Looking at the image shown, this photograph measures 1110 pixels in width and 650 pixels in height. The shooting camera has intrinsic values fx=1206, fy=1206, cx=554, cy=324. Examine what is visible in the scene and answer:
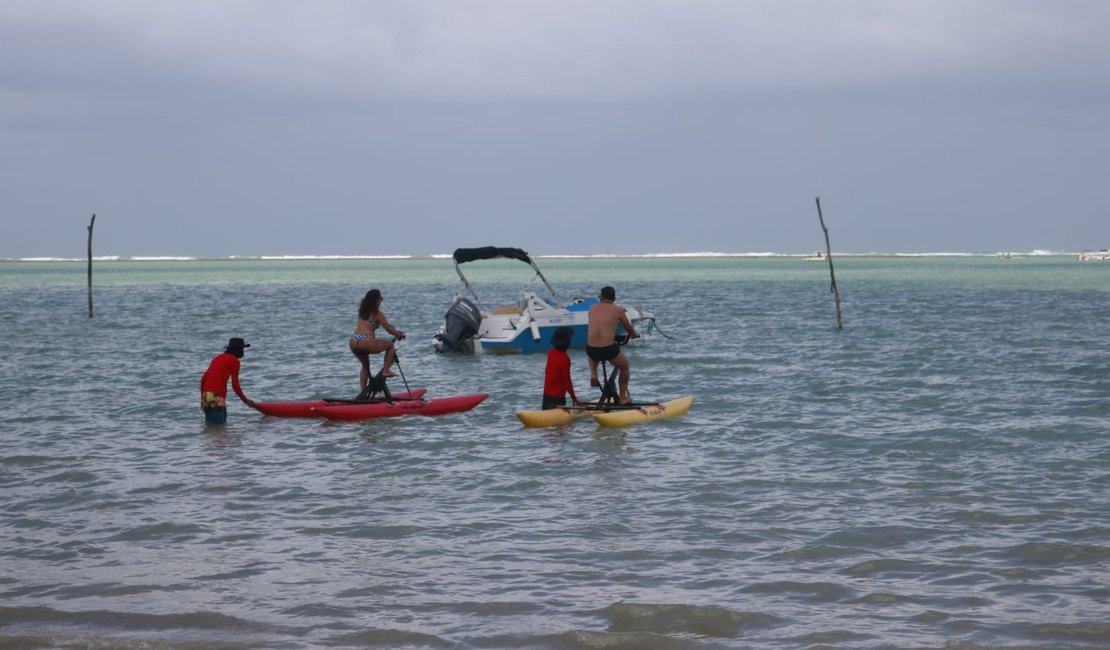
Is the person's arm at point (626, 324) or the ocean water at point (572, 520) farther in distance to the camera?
the person's arm at point (626, 324)

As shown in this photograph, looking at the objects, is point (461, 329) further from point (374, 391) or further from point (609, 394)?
point (609, 394)

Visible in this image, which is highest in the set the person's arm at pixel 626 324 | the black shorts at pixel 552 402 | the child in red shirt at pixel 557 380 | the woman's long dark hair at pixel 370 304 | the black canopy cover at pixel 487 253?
the black canopy cover at pixel 487 253

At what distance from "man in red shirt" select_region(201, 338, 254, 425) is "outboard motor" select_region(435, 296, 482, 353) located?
14530 mm

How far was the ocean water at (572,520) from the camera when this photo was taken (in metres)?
8.38

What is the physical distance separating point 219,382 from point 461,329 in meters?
14.9

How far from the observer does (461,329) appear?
105ft

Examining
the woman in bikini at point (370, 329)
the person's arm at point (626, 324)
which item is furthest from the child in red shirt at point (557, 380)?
the woman in bikini at point (370, 329)

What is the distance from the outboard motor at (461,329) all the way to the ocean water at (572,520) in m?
7.54

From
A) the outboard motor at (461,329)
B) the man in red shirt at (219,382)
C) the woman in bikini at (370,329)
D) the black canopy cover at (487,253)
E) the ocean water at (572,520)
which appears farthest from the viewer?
the black canopy cover at (487,253)

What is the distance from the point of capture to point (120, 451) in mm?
15820

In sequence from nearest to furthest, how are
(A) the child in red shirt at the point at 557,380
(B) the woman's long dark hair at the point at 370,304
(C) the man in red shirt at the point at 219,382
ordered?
1. (C) the man in red shirt at the point at 219,382
2. (A) the child in red shirt at the point at 557,380
3. (B) the woman's long dark hair at the point at 370,304

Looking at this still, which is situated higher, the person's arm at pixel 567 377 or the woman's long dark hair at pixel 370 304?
the woman's long dark hair at pixel 370 304

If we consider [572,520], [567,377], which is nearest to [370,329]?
[567,377]

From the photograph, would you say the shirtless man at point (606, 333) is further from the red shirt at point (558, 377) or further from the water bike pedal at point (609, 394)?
the red shirt at point (558, 377)
